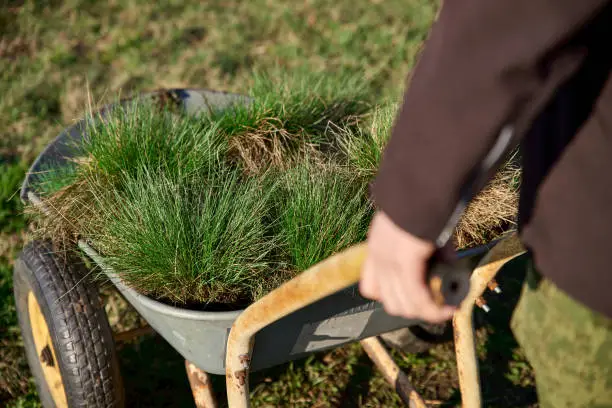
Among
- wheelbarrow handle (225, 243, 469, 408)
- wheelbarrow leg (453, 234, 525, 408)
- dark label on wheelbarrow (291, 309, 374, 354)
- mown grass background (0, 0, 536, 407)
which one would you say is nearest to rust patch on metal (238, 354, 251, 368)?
wheelbarrow handle (225, 243, 469, 408)

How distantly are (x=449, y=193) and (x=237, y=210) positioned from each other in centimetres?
93

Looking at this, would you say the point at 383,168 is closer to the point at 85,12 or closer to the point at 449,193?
the point at 449,193

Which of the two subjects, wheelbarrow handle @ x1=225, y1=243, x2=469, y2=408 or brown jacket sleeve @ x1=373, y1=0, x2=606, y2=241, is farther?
wheelbarrow handle @ x1=225, y1=243, x2=469, y2=408

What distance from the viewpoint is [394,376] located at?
2.02 metres

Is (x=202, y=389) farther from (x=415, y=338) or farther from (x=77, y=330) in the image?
(x=415, y=338)

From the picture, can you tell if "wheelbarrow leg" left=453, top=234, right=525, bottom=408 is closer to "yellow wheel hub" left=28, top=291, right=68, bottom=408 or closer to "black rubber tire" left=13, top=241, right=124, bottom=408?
"black rubber tire" left=13, top=241, right=124, bottom=408

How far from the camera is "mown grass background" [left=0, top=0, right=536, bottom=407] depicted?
2.33 m

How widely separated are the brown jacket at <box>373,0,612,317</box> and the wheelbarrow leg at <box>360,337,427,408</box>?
1.09m

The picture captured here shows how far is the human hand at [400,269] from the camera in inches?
34.3

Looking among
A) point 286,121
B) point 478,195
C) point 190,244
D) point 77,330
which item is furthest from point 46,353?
point 478,195

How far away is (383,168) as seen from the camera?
2.85 ft

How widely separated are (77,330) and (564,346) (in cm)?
119

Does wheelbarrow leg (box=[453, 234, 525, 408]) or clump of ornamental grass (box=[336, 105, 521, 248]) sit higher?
clump of ornamental grass (box=[336, 105, 521, 248])

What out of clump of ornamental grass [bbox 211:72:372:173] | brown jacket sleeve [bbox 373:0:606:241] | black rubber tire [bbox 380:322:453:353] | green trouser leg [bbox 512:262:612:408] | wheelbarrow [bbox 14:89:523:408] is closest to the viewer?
brown jacket sleeve [bbox 373:0:606:241]
